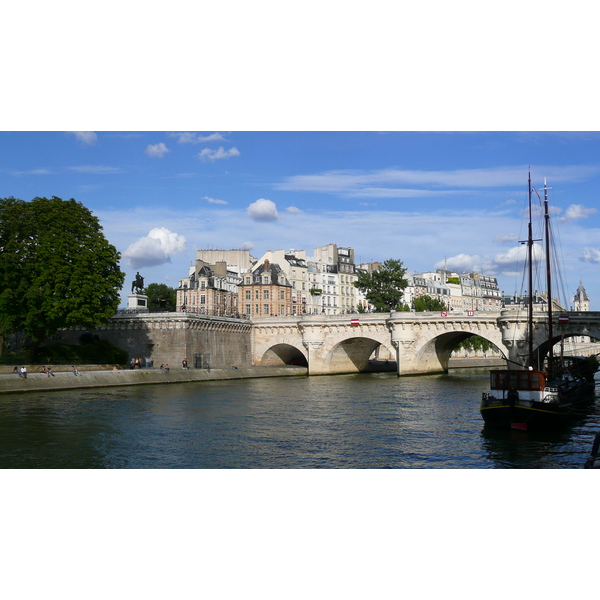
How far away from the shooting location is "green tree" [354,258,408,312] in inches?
3898

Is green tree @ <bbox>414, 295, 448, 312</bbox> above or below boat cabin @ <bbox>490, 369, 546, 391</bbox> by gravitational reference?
above

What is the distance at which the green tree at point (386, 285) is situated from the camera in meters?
99.0

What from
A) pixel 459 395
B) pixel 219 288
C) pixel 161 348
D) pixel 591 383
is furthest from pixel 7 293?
pixel 219 288

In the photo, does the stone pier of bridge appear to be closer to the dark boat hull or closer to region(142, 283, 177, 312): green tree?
the dark boat hull

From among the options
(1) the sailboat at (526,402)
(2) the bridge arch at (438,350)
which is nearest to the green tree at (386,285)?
(2) the bridge arch at (438,350)

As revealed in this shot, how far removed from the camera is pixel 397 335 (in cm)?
6994

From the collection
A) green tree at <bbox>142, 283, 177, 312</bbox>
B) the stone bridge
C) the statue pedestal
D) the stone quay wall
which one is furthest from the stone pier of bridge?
green tree at <bbox>142, 283, 177, 312</bbox>

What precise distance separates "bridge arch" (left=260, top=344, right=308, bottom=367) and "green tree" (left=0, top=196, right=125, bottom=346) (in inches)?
1062

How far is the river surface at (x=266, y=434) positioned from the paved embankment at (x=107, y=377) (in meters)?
1.69

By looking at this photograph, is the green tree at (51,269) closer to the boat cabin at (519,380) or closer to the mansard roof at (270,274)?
the boat cabin at (519,380)

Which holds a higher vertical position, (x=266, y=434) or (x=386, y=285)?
(x=386, y=285)

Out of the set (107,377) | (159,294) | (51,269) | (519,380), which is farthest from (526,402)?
(159,294)

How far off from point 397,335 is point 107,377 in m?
29.2

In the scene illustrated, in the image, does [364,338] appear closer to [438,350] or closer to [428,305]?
[438,350]
